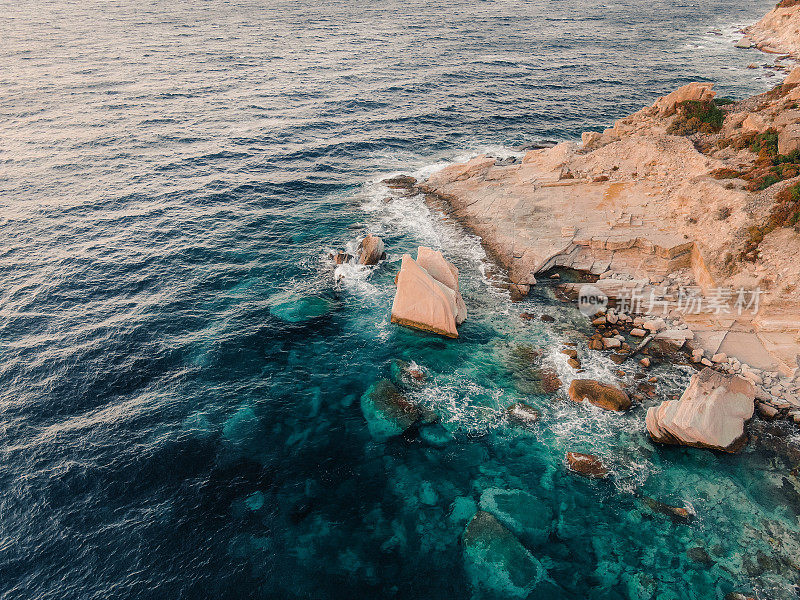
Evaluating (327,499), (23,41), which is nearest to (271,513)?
(327,499)

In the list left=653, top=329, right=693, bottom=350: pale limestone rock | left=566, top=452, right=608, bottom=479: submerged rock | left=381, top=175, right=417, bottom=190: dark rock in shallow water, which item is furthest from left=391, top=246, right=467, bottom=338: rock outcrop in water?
left=381, top=175, right=417, bottom=190: dark rock in shallow water

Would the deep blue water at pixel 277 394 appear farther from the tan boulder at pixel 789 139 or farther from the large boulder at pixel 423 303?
the tan boulder at pixel 789 139

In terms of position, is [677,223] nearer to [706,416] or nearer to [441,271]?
[706,416]

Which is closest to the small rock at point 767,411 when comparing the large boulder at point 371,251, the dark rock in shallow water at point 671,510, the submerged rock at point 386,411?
the dark rock in shallow water at point 671,510

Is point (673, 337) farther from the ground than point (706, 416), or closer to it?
closer to it

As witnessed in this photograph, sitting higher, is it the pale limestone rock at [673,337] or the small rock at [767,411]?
the pale limestone rock at [673,337]

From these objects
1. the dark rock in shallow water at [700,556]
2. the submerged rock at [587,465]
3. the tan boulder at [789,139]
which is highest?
the tan boulder at [789,139]

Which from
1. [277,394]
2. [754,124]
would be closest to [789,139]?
[754,124]
